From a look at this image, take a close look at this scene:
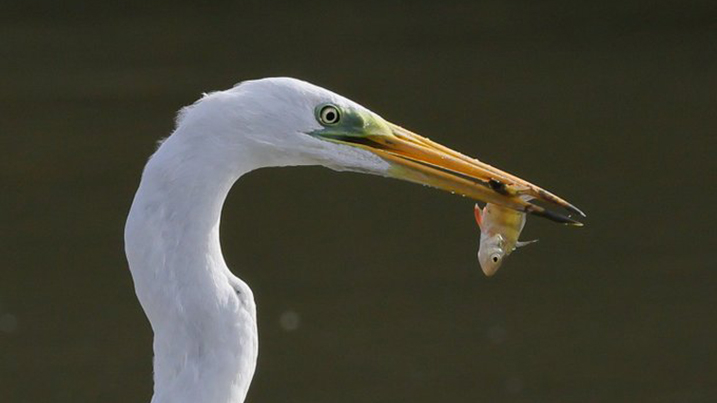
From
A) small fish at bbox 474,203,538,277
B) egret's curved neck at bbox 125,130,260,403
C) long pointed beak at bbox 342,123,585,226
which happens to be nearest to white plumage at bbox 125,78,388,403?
egret's curved neck at bbox 125,130,260,403

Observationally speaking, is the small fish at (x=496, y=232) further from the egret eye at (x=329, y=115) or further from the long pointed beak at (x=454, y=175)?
the egret eye at (x=329, y=115)

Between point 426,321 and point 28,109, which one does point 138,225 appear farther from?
point 28,109

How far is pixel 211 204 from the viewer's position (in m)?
2.96

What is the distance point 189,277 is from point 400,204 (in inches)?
218

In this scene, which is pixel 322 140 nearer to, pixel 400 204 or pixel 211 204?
pixel 211 204

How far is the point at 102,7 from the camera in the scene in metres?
12.0

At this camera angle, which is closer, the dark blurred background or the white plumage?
the white plumage

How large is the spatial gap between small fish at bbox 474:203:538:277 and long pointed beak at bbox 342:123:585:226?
0.15 metres

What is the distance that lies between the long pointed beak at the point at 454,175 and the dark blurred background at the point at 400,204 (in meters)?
3.49

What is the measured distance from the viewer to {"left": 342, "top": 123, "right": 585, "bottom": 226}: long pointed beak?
313cm

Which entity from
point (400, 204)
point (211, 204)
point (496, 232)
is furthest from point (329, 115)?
point (400, 204)

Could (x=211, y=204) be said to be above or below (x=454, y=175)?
below

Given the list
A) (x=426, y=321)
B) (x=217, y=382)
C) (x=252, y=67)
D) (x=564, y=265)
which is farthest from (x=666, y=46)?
(x=217, y=382)

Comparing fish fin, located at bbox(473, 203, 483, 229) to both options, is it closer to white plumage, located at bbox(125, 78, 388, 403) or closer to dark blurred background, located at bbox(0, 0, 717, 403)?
white plumage, located at bbox(125, 78, 388, 403)
